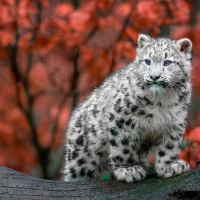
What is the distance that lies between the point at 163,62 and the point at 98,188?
166 centimetres

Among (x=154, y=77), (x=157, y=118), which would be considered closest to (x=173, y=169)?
(x=157, y=118)

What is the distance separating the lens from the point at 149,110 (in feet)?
22.7

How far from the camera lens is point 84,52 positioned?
449 inches

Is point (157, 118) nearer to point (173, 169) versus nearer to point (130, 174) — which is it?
point (173, 169)

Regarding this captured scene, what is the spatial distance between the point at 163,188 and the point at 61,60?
23.5ft

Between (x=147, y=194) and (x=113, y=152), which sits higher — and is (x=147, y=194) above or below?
below

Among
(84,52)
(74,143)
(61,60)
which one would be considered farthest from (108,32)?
(74,143)

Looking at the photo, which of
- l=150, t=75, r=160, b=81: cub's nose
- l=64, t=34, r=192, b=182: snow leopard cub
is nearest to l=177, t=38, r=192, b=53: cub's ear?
l=64, t=34, r=192, b=182: snow leopard cub

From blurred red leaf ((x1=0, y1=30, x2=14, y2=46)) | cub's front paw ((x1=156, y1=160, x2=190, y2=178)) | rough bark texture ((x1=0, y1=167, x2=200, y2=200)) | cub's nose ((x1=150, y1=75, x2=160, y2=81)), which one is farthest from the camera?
blurred red leaf ((x1=0, y1=30, x2=14, y2=46))

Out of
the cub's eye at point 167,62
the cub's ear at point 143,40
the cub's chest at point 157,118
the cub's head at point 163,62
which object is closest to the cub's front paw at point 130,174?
the cub's chest at point 157,118

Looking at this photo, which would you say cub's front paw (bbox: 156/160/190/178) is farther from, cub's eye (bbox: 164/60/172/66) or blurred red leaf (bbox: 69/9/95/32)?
blurred red leaf (bbox: 69/9/95/32)

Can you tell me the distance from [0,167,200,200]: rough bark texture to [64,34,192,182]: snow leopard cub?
1.06ft

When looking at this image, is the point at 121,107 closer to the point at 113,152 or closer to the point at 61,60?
the point at 113,152

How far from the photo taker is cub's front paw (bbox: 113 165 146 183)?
6.94m
